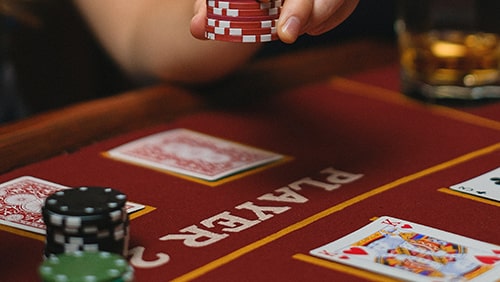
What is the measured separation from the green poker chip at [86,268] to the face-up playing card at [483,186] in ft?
2.03

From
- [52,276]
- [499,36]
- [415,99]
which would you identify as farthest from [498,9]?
[52,276]

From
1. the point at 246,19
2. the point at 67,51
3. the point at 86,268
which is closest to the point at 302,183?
the point at 246,19

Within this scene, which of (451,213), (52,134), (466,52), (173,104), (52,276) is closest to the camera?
(52,276)

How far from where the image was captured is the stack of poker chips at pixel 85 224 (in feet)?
Result: 3.49

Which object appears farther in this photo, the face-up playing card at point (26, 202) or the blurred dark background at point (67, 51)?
the blurred dark background at point (67, 51)

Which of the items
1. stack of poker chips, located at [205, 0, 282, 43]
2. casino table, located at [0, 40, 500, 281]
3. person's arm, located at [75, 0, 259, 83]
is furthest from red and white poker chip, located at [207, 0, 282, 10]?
person's arm, located at [75, 0, 259, 83]

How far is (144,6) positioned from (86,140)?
53 centimetres

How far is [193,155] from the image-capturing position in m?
1.55

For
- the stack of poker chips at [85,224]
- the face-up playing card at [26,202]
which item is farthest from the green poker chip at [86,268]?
the face-up playing card at [26,202]

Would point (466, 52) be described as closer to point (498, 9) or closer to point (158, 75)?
point (498, 9)

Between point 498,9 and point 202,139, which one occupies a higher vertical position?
point 498,9

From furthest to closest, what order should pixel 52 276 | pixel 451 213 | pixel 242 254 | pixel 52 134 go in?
pixel 52 134 < pixel 451 213 < pixel 242 254 < pixel 52 276

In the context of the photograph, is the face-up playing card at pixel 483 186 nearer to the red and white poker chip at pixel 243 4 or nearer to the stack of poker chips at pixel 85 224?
the red and white poker chip at pixel 243 4

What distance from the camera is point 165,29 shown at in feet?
6.40
